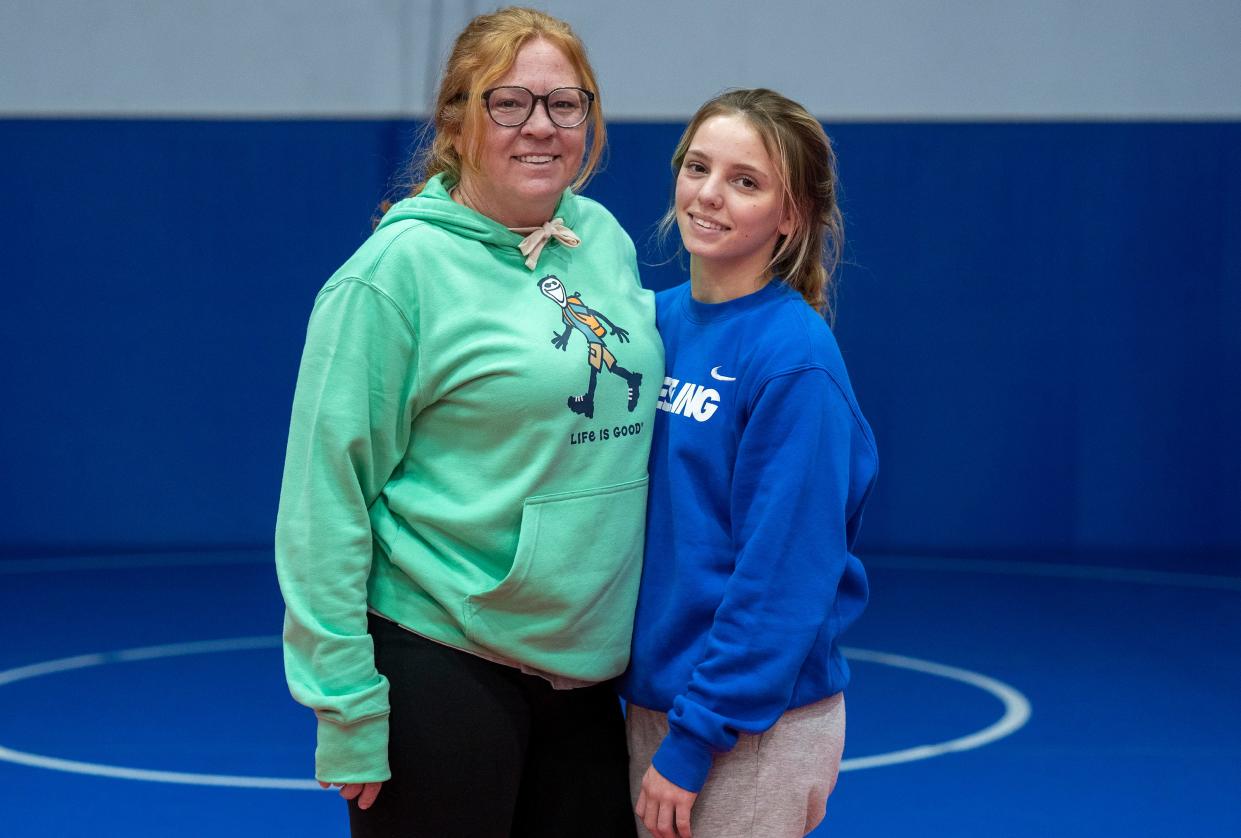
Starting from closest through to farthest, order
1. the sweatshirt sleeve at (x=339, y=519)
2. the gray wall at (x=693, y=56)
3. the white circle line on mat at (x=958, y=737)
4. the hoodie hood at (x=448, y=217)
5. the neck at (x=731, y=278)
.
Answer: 1. the sweatshirt sleeve at (x=339, y=519)
2. the hoodie hood at (x=448, y=217)
3. the neck at (x=731, y=278)
4. the white circle line on mat at (x=958, y=737)
5. the gray wall at (x=693, y=56)

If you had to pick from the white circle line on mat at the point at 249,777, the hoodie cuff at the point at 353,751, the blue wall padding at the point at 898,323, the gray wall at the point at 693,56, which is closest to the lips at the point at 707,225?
the hoodie cuff at the point at 353,751

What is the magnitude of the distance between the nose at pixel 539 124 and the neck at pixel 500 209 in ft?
→ 0.33

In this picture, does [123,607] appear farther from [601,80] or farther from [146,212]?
[601,80]

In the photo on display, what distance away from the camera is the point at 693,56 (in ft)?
25.1

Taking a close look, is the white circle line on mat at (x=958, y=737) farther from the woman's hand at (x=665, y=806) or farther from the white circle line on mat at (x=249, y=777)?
the woman's hand at (x=665, y=806)

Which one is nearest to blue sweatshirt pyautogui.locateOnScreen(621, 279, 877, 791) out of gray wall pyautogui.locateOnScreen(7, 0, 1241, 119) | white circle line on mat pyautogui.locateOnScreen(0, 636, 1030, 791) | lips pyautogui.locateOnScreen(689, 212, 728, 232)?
lips pyautogui.locateOnScreen(689, 212, 728, 232)

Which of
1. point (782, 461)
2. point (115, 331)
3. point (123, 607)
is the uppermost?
point (782, 461)

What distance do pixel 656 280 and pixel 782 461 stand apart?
585 centimetres

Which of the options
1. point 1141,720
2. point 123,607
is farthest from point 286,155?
point 1141,720

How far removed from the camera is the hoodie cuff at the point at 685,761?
188 centimetres

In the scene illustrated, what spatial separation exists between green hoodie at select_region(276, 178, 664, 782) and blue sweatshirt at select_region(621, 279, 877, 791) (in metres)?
0.06

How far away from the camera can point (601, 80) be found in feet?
25.1

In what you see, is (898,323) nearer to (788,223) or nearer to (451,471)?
(788,223)

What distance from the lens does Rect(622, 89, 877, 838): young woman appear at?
6.08 feet
